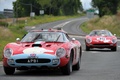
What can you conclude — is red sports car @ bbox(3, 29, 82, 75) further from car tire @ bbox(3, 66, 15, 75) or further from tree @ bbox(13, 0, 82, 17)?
tree @ bbox(13, 0, 82, 17)

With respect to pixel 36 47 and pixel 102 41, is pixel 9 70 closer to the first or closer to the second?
pixel 36 47

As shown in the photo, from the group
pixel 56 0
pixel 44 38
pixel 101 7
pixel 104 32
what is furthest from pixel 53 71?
pixel 56 0

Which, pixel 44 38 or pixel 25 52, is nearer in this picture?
pixel 25 52

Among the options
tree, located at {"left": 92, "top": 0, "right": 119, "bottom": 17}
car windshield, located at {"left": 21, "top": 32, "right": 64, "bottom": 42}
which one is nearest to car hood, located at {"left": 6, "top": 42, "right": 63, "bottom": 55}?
car windshield, located at {"left": 21, "top": 32, "right": 64, "bottom": 42}

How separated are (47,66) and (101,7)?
98229mm

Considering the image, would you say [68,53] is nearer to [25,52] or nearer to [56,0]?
[25,52]

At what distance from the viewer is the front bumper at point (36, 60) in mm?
12625

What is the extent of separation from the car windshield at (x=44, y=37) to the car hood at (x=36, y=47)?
1.54ft

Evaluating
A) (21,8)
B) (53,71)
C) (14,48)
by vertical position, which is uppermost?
(14,48)

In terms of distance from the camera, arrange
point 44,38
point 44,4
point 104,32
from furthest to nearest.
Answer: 1. point 44,4
2. point 104,32
3. point 44,38

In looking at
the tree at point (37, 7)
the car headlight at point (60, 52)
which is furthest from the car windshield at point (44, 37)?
the tree at point (37, 7)

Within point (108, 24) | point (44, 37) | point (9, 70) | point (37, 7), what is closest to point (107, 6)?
point (108, 24)

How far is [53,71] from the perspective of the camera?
1437 cm

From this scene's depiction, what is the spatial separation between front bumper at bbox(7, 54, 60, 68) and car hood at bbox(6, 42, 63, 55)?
0.13 m
